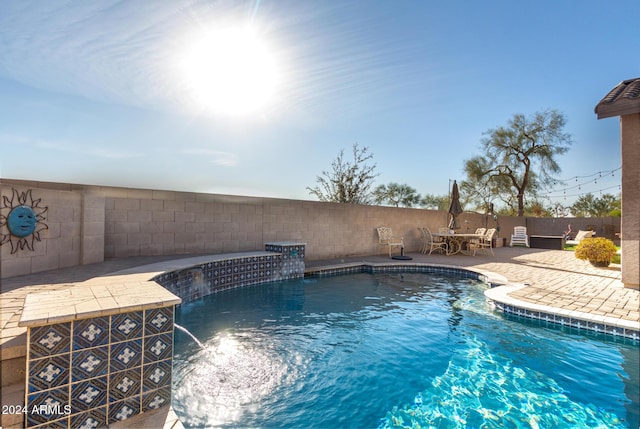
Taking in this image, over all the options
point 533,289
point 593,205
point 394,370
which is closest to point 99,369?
point 394,370

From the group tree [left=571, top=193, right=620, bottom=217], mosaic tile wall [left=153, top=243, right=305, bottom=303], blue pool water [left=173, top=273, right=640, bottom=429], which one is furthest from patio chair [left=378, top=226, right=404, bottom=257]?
tree [left=571, top=193, right=620, bottom=217]

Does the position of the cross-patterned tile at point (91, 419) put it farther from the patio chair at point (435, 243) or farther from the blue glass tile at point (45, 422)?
the patio chair at point (435, 243)

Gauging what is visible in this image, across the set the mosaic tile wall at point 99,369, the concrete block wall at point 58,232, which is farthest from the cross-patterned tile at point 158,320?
the concrete block wall at point 58,232

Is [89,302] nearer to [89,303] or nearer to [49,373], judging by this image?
[89,303]

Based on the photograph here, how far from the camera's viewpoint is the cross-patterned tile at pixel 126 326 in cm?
169

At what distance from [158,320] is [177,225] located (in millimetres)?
4728

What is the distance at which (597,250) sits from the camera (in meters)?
7.02

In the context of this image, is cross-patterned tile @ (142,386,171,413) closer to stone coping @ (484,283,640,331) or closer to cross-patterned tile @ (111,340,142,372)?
cross-patterned tile @ (111,340,142,372)

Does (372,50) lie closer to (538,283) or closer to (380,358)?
(538,283)

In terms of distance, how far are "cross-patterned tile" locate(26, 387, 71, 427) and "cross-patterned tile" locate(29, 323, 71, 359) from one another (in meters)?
0.20

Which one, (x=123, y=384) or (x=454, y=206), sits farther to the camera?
(x=454, y=206)

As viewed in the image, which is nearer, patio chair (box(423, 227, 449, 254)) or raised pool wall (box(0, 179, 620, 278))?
raised pool wall (box(0, 179, 620, 278))

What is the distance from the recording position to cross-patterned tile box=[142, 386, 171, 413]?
1769 millimetres

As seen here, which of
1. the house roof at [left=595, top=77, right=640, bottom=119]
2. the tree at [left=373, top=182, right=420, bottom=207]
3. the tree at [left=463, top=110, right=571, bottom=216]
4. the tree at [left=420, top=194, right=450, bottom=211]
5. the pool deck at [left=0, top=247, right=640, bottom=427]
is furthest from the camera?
the tree at [left=420, top=194, right=450, bottom=211]
